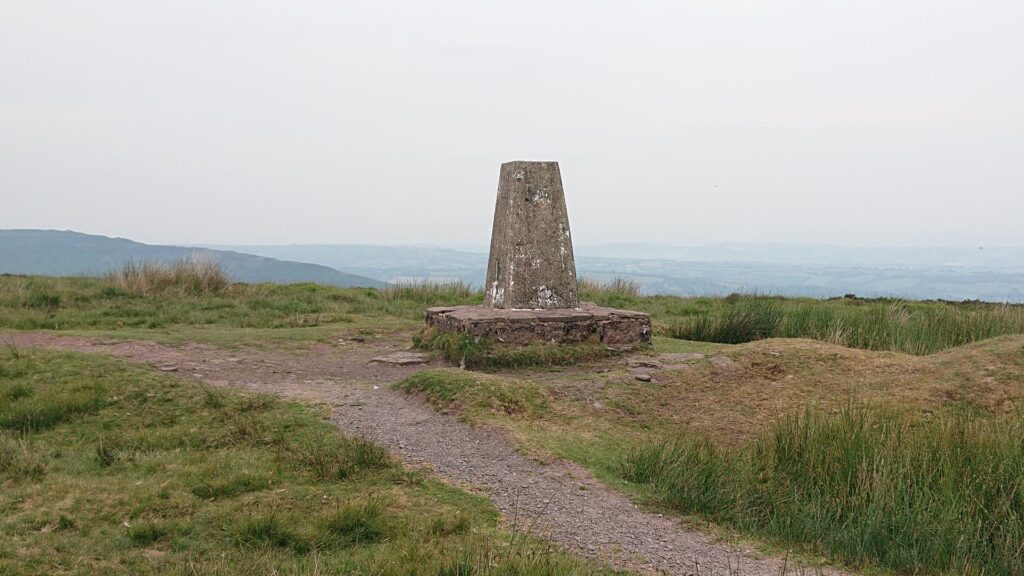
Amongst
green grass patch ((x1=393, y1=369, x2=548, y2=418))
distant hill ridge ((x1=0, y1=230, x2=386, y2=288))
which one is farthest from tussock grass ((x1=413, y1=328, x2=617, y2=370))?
distant hill ridge ((x1=0, y1=230, x2=386, y2=288))

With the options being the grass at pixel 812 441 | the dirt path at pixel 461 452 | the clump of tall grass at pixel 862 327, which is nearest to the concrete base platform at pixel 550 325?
the grass at pixel 812 441

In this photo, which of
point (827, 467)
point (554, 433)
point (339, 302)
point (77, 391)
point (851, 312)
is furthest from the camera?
point (339, 302)

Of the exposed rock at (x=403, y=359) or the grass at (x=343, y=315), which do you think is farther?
the grass at (x=343, y=315)

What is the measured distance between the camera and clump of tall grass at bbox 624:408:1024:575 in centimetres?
481

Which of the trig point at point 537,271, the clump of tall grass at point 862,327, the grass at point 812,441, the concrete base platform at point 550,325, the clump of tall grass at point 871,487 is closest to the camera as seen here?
the clump of tall grass at point 871,487

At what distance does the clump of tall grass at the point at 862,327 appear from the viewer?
11.5 m

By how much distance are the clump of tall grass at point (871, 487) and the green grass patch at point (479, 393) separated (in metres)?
1.39

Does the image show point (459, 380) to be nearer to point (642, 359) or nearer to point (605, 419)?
point (605, 419)

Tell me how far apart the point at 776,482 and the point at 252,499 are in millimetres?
3582

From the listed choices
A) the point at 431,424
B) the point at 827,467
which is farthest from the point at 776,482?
the point at 431,424

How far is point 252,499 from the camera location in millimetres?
5211

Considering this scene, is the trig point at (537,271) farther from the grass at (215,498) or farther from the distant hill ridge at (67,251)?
the distant hill ridge at (67,251)

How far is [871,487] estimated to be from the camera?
18.2 feet

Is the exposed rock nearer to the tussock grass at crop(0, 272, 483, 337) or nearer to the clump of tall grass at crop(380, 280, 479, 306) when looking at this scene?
the tussock grass at crop(0, 272, 483, 337)
